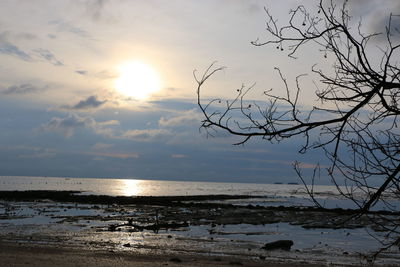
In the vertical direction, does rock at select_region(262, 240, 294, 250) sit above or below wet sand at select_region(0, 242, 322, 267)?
above

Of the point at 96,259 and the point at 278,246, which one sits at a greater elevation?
the point at 278,246

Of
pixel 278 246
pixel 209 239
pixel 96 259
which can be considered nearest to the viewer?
pixel 96 259

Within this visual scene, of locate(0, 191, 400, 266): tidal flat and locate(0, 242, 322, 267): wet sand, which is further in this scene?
locate(0, 191, 400, 266): tidal flat

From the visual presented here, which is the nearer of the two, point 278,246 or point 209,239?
point 278,246

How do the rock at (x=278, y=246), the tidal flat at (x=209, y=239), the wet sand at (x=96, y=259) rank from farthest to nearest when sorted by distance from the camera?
the rock at (x=278, y=246) → the tidal flat at (x=209, y=239) → the wet sand at (x=96, y=259)

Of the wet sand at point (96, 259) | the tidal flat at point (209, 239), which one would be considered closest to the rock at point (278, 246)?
the tidal flat at point (209, 239)

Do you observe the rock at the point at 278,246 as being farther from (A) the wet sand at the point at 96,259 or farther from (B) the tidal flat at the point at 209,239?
(A) the wet sand at the point at 96,259

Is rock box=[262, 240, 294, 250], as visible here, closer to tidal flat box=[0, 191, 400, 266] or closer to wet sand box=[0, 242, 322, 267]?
tidal flat box=[0, 191, 400, 266]


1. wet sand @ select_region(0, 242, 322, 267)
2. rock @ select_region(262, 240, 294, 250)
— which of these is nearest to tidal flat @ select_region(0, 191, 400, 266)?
wet sand @ select_region(0, 242, 322, 267)

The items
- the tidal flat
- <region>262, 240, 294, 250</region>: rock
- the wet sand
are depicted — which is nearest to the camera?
the wet sand

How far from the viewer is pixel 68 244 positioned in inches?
981

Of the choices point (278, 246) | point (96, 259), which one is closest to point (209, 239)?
point (278, 246)

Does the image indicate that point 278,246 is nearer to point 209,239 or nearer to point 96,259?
point 209,239

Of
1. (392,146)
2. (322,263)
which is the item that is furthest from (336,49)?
(322,263)
